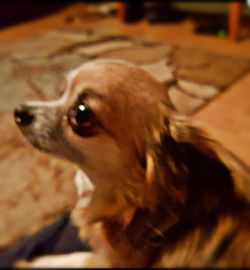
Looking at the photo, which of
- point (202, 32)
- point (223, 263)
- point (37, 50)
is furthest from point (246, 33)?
point (223, 263)

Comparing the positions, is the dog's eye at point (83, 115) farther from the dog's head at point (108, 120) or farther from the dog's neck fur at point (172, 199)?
the dog's neck fur at point (172, 199)

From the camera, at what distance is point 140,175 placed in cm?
94

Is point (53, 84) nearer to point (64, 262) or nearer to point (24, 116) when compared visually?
point (24, 116)

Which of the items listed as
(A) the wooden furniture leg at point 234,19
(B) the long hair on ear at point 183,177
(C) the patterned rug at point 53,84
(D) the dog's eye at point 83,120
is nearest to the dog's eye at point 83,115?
(D) the dog's eye at point 83,120

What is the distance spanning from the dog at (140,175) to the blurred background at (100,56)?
0.15 meters

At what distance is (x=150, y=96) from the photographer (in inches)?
38.2

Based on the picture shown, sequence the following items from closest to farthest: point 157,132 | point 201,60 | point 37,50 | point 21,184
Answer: point 157,132 → point 21,184 → point 201,60 → point 37,50

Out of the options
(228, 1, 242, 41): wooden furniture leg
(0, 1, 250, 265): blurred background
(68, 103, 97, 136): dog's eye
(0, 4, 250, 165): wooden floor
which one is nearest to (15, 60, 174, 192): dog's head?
(68, 103, 97, 136): dog's eye

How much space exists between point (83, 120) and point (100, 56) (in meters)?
1.44

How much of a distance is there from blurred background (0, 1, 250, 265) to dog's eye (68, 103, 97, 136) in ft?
0.81

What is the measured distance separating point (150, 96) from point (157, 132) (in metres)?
0.11

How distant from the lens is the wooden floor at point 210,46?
1.77 m

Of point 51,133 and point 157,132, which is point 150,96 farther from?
point 51,133

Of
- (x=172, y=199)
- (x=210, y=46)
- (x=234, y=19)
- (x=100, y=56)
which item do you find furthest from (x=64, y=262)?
(x=234, y=19)
